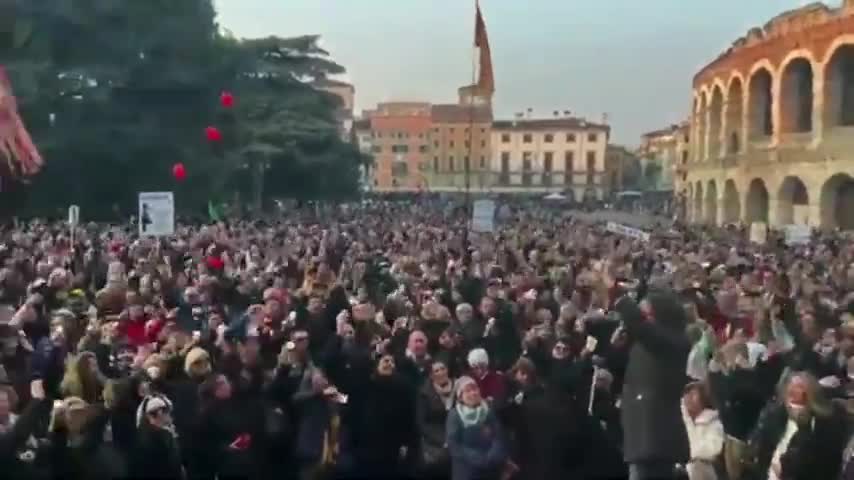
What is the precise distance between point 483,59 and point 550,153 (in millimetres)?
123425

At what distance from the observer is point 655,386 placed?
22.2ft

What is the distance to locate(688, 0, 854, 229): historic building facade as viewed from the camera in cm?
4834

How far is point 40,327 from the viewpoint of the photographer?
1080cm

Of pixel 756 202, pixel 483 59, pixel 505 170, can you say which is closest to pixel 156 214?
pixel 483 59

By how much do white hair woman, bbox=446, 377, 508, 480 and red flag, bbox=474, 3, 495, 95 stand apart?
1597cm

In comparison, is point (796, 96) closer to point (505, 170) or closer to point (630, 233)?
point (630, 233)

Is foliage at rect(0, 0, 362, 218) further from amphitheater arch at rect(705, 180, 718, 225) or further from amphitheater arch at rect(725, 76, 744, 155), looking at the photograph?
amphitheater arch at rect(725, 76, 744, 155)

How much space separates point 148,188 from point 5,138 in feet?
79.5

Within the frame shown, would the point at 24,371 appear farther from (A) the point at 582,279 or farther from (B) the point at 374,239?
(B) the point at 374,239

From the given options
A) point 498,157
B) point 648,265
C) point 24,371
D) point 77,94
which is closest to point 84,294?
point 24,371

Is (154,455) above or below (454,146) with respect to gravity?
below

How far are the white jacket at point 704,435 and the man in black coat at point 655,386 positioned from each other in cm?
91

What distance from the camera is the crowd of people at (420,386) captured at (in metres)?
6.90

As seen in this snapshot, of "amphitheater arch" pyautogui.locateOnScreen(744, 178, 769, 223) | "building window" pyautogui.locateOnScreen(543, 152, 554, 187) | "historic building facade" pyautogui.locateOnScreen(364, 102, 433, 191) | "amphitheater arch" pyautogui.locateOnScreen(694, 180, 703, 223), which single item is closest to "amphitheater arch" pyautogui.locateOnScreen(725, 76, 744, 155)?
"amphitheater arch" pyautogui.locateOnScreen(744, 178, 769, 223)
